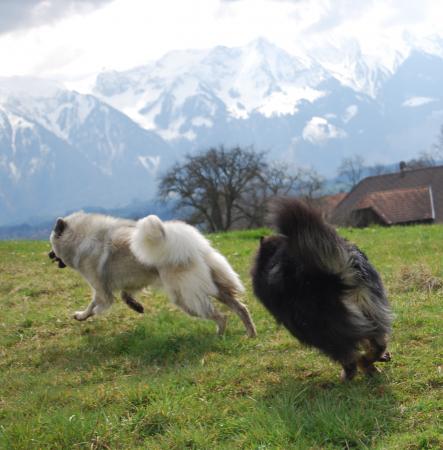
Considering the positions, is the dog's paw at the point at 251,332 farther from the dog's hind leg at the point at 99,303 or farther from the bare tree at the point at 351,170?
the bare tree at the point at 351,170

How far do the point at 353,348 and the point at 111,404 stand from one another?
2.14m

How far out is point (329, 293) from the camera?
4375mm

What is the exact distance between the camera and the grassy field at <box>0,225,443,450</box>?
3877 millimetres

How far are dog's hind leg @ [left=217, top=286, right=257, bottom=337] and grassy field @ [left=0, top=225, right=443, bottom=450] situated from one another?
0.47 feet

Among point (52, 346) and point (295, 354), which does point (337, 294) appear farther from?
point (52, 346)

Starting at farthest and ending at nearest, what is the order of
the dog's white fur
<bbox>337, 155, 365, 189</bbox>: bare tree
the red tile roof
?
<bbox>337, 155, 365, 189</bbox>: bare tree → the red tile roof → the dog's white fur

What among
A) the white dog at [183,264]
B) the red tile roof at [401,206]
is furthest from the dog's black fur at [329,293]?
the red tile roof at [401,206]

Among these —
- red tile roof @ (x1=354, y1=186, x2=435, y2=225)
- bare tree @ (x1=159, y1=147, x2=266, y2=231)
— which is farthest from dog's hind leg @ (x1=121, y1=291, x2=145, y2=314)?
bare tree @ (x1=159, y1=147, x2=266, y2=231)

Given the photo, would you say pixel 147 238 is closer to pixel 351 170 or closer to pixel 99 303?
pixel 99 303

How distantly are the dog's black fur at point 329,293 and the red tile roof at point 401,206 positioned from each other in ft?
128

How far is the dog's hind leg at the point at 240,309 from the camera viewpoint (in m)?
6.57

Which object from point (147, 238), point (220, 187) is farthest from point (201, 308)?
point (220, 187)

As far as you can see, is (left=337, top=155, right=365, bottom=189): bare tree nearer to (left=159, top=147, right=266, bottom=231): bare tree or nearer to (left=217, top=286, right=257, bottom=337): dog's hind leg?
(left=159, top=147, right=266, bottom=231): bare tree

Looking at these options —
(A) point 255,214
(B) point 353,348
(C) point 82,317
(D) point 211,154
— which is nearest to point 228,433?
(B) point 353,348
